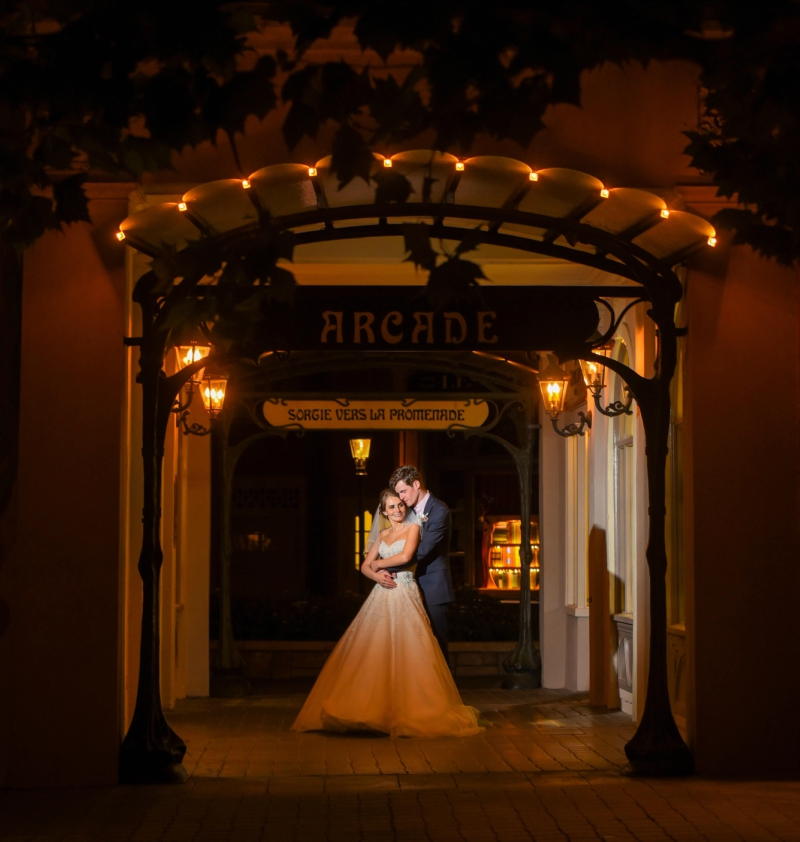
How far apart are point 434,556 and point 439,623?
1.87ft

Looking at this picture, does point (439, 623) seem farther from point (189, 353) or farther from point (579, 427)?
point (189, 353)

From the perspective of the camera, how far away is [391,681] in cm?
992

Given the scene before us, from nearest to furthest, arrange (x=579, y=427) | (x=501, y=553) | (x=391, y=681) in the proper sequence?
(x=391, y=681) → (x=579, y=427) → (x=501, y=553)

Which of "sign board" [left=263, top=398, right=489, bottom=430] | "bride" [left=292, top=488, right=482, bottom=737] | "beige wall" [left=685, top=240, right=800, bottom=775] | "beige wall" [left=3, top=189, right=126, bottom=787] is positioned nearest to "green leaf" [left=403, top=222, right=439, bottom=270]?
"beige wall" [left=3, top=189, right=126, bottom=787]

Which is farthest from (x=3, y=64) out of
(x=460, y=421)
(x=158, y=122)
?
(x=460, y=421)

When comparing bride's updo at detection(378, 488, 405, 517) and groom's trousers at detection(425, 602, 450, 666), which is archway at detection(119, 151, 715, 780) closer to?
bride's updo at detection(378, 488, 405, 517)

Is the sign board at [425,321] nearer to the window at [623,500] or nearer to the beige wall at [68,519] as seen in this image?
the beige wall at [68,519]

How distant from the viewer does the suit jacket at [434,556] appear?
10.9 m

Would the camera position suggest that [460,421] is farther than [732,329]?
Yes

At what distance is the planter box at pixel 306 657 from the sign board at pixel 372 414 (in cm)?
293

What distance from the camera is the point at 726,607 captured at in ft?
25.2

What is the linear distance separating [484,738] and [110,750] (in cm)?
309

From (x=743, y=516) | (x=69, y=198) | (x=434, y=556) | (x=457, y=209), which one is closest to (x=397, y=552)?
(x=434, y=556)

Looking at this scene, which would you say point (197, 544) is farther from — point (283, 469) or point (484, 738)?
point (283, 469)
